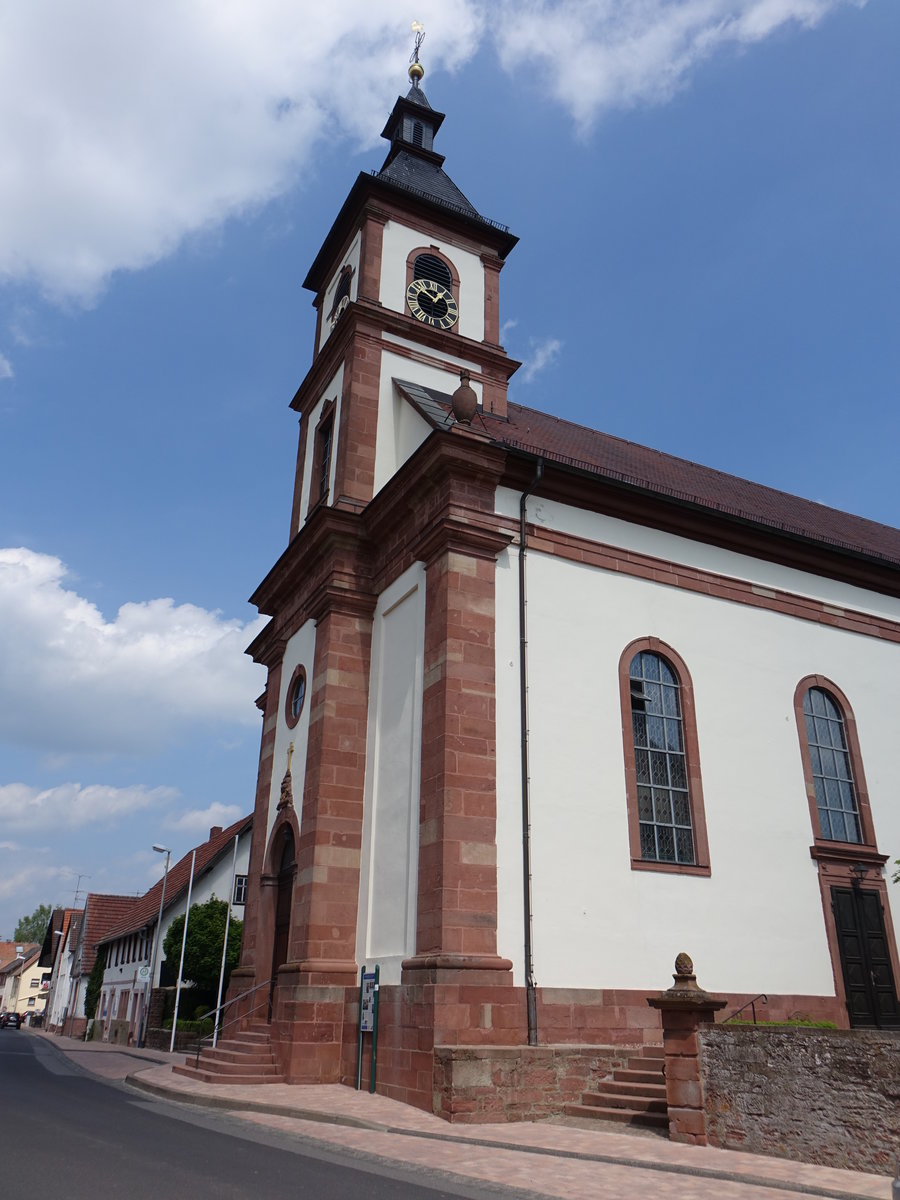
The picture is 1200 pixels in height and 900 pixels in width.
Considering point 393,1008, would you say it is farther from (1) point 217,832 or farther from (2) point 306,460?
(1) point 217,832

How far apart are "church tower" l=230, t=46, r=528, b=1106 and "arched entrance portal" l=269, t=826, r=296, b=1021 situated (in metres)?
0.06

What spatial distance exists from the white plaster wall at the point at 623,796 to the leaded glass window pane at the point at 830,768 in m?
0.47

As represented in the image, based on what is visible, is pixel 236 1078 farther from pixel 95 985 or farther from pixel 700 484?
pixel 95 985

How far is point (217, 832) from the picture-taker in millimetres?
46656

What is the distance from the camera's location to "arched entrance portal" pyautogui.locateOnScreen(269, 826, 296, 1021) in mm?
17953

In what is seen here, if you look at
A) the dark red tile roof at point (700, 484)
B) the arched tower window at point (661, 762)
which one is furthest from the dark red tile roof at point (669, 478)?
the arched tower window at point (661, 762)

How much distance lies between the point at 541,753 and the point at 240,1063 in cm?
697

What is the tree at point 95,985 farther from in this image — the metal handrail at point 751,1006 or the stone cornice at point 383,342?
the metal handrail at point 751,1006

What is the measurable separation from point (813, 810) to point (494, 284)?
1418 cm

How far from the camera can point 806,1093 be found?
933 cm

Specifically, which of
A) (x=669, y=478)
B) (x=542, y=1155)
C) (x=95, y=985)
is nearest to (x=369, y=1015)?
(x=542, y=1155)

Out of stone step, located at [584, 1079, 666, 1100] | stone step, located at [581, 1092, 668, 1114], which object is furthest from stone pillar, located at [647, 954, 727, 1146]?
stone step, located at [584, 1079, 666, 1100]

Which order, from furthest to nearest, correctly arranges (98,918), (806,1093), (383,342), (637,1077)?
(98,918) → (383,342) → (637,1077) → (806,1093)

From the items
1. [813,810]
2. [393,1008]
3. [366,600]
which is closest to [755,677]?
[813,810]
